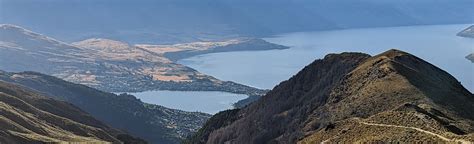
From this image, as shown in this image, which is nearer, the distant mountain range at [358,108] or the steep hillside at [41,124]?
the distant mountain range at [358,108]

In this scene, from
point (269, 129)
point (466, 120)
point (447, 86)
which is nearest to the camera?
point (466, 120)

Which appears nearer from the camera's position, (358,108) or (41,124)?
(358,108)

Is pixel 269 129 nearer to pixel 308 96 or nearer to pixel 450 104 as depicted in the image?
pixel 308 96

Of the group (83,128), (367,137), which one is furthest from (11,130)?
(367,137)

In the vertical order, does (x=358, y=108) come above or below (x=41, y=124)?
above
